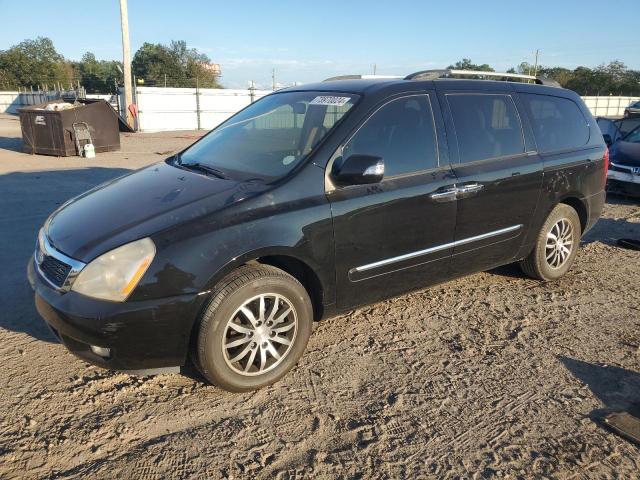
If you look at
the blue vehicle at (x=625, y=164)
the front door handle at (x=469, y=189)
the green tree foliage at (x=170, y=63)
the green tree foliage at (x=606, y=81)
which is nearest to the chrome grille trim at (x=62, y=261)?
the front door handle at (x=469, y=189)

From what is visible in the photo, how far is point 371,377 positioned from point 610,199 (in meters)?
7.67

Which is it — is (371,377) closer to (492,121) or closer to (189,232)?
(189,232)

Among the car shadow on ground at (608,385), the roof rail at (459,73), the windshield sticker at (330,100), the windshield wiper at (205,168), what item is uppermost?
the roof rail at (459,73)

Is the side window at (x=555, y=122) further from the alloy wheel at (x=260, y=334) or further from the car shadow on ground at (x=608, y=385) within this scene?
the alloy wheel at (x=260, y=334)

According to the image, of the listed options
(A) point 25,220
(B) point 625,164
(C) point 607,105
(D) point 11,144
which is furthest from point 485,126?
(C) point 607,105

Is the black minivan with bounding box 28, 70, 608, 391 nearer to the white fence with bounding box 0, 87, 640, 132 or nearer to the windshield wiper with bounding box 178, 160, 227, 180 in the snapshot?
the windshield wiper with bounding box 178, 160, 227, 180

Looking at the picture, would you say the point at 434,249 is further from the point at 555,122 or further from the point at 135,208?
the point at 135,208

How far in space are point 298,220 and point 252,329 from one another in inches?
27.9

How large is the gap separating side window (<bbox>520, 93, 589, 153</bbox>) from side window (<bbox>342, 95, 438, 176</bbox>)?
4.30 ft

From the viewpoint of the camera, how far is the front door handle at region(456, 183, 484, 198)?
3785 millimetres

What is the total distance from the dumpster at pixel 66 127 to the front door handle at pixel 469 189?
469 inches

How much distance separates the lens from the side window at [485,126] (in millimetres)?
3914

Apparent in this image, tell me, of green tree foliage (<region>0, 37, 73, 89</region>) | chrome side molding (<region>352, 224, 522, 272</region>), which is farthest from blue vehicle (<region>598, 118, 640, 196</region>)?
green tree foliage (<region>0, 37, 73, 89</region>)

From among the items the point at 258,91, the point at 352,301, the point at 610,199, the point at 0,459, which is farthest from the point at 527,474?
the point at 258,91
